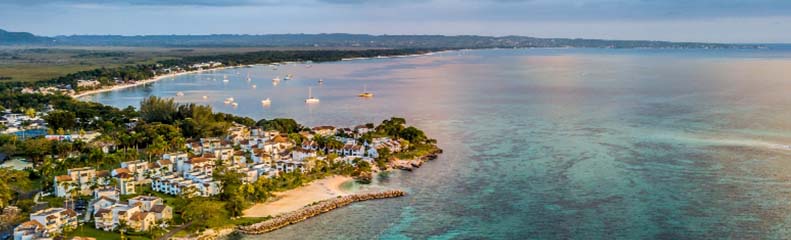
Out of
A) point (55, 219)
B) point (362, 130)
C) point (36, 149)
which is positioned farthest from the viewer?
point (362, 130)

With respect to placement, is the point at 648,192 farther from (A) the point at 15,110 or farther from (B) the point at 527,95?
(A) the point at 15,110

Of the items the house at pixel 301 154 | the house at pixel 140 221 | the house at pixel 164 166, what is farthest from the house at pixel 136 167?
the house at pixel 301 154

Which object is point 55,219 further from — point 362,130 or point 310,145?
point 362,130

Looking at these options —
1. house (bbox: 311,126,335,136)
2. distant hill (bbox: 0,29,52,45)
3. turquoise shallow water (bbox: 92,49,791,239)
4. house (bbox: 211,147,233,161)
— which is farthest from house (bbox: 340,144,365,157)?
distant hill (bbox: 0,29,52,45)

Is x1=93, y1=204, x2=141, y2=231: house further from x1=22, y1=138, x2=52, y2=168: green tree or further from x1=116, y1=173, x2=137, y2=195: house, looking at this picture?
x1=22, y1=138, x2=52, y2=168: green tree

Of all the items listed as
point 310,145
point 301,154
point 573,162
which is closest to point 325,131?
point 310,145

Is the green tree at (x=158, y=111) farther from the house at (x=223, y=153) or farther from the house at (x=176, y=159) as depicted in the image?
the house at (x=176, y=159)
